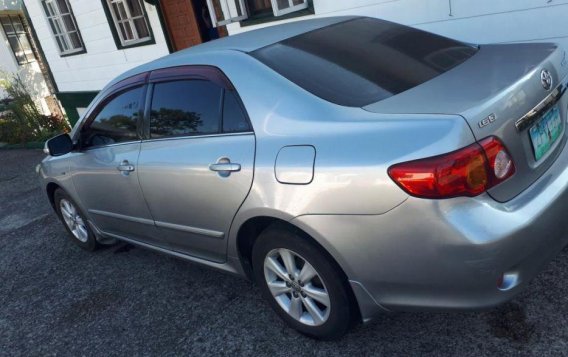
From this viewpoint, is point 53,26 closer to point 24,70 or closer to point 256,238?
point 24,70

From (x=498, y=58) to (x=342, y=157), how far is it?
116 cm

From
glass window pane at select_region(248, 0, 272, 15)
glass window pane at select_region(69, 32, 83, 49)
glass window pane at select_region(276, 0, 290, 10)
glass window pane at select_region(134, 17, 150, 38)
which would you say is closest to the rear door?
glass window pane at select_region(276, 0, 290, 10)

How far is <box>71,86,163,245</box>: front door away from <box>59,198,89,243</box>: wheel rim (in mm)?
380

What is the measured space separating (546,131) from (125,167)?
2485 millimetres

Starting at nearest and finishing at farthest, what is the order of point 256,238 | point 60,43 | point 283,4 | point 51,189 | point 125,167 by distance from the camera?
point 256,238 → point 125,167 → point 51,189 → point 283,4 → point 60,43

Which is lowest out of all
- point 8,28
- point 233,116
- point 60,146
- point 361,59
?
point 60,146

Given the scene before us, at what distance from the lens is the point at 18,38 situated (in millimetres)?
17016

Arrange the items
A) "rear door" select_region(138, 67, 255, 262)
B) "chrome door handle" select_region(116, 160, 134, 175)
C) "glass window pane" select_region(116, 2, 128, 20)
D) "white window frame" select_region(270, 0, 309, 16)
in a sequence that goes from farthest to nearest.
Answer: "glass window pane" select_region(116, 2, 128, 20)
"white window frame" select_region(270, 0, 309, 16)
"chrome door handle" select_region(116, 160, 134, 175)
"rear door" select_region(138, 67, 255, 262)

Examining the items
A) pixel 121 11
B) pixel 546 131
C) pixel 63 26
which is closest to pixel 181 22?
pixel 121 11

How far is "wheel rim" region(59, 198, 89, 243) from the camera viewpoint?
432cm

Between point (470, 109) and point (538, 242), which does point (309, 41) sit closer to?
point (470, 109)

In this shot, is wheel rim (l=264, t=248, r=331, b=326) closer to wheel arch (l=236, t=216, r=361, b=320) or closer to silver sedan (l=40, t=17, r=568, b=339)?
silver sedan (l=40, t=17, r=568, b=339)

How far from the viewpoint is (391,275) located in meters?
2.07

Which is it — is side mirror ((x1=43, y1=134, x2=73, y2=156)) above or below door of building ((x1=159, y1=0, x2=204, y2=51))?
below
